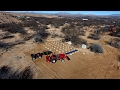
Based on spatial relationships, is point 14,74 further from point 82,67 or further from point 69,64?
point 82,67

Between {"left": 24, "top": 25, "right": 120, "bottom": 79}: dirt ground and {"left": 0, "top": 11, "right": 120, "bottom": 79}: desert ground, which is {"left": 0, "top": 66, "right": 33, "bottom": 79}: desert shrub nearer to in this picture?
{"left": 0, "top": 11, "right": 120, "bottom": 79}: desert ground

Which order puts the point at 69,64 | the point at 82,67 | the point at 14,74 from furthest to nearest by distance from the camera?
1. the point at 69,64
2. the point at 82,67
3. the point at 14,74

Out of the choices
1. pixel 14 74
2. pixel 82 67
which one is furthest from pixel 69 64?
pixel 14 74

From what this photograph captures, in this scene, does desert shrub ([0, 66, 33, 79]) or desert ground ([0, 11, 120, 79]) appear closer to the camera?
desert shrub ([0, 66, 33, 79])

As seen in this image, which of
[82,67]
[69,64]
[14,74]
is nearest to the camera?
[14,74]

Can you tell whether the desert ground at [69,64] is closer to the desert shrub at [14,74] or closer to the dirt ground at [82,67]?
the dirt ground at [82,67]

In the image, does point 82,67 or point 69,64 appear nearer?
point 82,67

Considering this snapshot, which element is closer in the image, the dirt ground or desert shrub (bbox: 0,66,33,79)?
desert shrub (bbox: 0,66,33,79)

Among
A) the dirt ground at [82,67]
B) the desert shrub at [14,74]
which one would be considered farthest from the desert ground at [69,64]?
the desert shrub at [14,74]

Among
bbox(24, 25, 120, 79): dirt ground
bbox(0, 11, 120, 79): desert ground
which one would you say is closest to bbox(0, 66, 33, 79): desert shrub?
bbox(0, 11, 120, 79): desert ground
